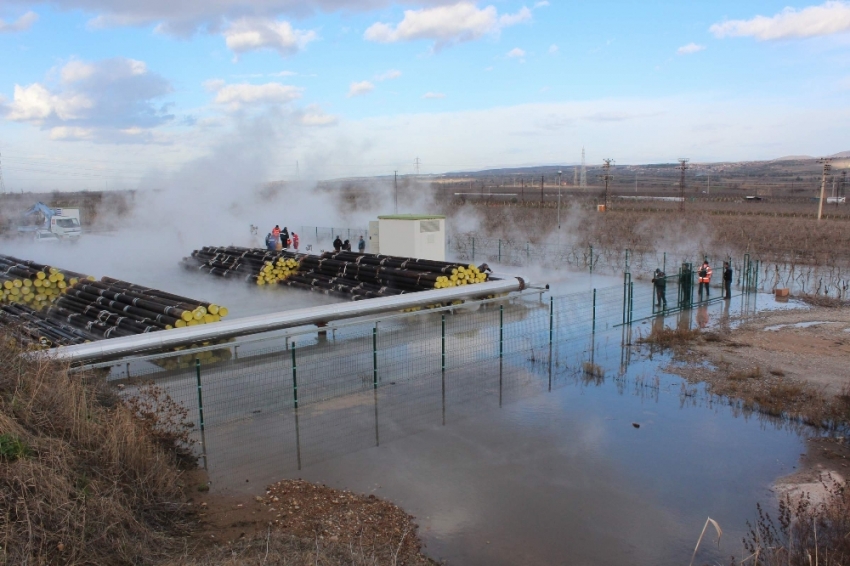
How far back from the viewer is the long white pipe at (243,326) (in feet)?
37.1

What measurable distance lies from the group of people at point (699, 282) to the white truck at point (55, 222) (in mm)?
30627

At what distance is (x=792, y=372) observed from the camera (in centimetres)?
1173

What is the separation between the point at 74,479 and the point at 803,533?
21.2 ft

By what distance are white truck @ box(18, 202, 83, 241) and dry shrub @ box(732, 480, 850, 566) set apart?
120ft

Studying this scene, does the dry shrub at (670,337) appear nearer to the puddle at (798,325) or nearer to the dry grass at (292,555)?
the puddle at (798,325)

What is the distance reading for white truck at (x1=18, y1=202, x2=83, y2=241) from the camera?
120ft

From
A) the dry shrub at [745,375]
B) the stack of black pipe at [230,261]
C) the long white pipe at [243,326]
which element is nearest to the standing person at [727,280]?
the long white pipe at [243,326]

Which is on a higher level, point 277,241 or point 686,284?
point 277,241

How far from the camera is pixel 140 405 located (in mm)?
8758

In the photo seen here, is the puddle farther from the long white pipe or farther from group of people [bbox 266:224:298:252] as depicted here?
group of people [bbox 266:224:298:252]

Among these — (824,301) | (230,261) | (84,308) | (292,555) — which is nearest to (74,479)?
(292,555)

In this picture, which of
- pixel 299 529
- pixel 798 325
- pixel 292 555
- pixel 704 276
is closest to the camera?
pixel 292 555

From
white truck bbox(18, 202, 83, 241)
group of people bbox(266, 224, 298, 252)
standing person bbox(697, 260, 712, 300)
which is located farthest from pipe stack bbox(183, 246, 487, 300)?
white truck bbox(18, 202, 83, 241)

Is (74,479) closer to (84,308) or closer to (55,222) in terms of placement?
(84,308)
